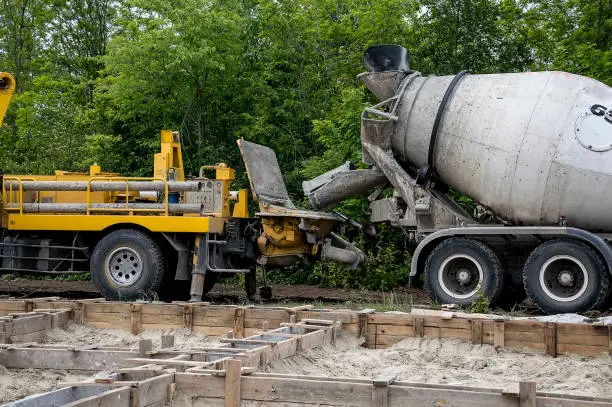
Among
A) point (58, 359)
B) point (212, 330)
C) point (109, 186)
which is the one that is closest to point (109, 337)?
point (212, 330)

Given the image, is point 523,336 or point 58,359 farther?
point 523,336

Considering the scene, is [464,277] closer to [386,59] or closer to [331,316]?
[331,316]

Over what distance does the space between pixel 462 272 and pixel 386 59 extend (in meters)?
3.97

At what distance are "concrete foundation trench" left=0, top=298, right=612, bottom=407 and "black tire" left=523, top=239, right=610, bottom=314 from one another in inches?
103

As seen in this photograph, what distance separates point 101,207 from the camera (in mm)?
14461

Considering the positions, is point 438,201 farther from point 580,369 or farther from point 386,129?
point 580,369

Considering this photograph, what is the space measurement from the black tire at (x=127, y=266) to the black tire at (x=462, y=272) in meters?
4.33

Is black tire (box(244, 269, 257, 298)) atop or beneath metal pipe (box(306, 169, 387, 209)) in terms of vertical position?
beneath

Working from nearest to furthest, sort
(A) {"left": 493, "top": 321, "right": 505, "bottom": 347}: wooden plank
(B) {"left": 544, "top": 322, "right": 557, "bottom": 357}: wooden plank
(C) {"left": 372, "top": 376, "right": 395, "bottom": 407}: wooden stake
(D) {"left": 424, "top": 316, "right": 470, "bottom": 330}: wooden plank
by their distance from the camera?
(C) {"left": 372, "top": 376, "right": 395, "bottom": 407}: wooden stake → (B) {"left": 544, "top": 322, "right": 557, "bottom": 357}: wooden plank → (A) {"left": 493, "top": 321, "right": 505, "bottom": 347}: wooden plank → (D) {"left": 424, "top": 316, "right": 470, "bottom": 330}: wooden plank

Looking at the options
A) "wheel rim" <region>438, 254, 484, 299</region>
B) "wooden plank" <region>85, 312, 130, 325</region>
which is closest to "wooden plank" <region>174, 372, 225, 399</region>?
"wooden plank" <region>85, 312, 130, 325</region>

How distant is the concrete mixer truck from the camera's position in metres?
12.4

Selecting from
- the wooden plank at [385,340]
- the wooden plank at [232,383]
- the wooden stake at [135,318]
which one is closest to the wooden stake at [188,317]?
the wooden stake at [135,318]

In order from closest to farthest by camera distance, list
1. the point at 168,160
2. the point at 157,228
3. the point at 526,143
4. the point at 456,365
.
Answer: the point at 456,365 → the point at 526,143 → the point at 157,228 → the point at 168,160

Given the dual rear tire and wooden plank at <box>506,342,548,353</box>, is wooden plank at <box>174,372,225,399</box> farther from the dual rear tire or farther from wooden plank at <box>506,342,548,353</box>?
the dual rear tire
